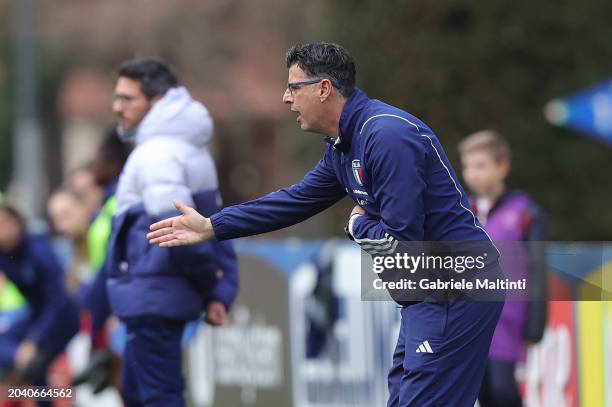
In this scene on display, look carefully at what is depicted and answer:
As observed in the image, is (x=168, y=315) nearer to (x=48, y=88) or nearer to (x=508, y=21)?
(x=508, y=21)

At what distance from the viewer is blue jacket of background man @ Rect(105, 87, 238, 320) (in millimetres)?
7742

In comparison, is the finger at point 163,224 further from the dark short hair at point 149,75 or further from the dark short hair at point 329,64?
the dark short hair at point 149,75

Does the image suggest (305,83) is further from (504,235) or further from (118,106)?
(504,235)

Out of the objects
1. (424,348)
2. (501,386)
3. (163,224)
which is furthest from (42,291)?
(424,348)

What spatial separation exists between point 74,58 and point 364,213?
37744 mm

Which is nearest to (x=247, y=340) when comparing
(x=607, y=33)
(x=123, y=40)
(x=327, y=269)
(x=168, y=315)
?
(x=327, y=269)

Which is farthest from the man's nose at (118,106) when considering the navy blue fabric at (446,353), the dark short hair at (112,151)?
the navy blue fabric at (446,353)

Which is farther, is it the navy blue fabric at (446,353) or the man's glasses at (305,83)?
the man's glasses at (305,83)

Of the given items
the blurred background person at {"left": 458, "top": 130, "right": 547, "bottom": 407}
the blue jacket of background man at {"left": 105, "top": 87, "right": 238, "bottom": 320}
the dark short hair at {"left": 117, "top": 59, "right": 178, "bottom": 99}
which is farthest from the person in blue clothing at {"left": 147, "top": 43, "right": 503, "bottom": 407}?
the blurred background person at {"left": 458, "top": 130, "right": 547, "bottom": 407}

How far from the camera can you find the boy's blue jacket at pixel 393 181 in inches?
234

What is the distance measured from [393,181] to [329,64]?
744 millimetres

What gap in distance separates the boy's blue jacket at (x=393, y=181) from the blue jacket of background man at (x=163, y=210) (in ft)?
3.78

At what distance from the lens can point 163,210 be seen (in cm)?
767

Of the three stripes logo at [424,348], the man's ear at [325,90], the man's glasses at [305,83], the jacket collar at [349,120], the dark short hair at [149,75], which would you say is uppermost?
the dark short hair at [149,75]
